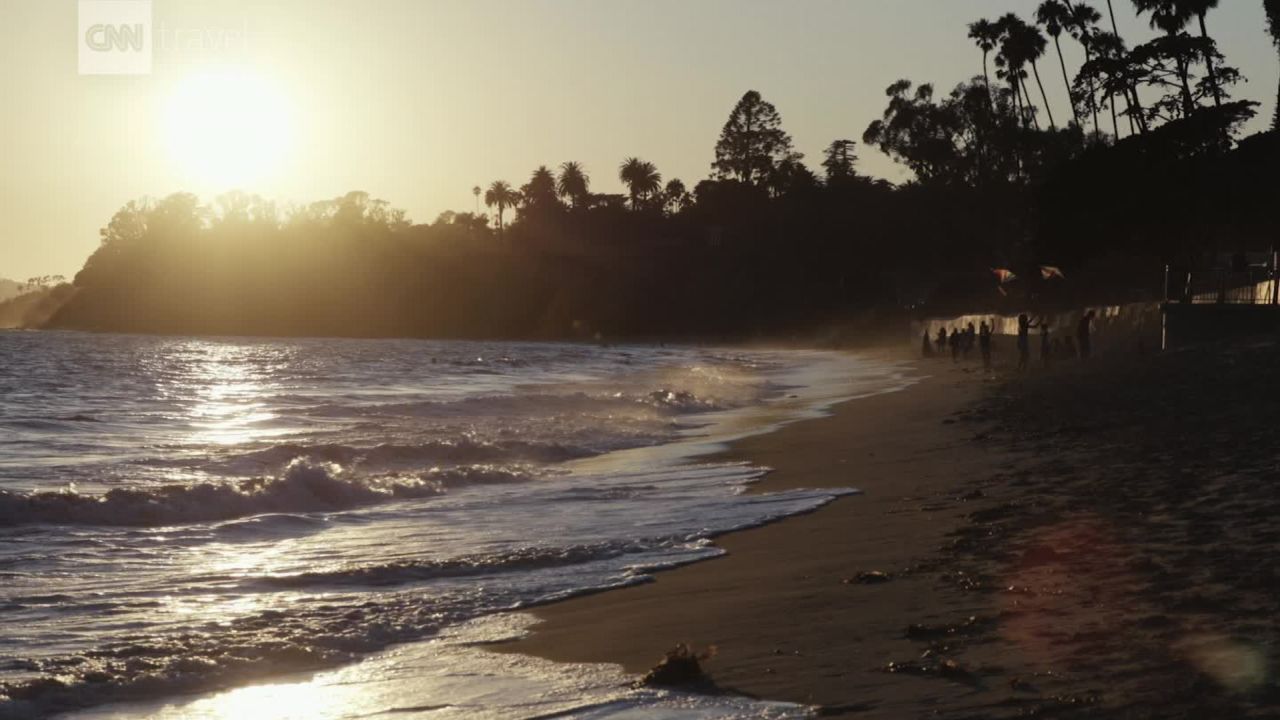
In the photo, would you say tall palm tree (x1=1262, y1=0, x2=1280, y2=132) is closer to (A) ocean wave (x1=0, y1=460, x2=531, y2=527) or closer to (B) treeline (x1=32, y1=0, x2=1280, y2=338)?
(B) treeline (x1=32, y1=0, x2=1280, y2=338)

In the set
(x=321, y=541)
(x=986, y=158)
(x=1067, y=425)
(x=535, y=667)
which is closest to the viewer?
(x=535, y=667)

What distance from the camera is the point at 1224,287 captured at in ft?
108

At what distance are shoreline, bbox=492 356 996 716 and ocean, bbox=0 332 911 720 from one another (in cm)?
34

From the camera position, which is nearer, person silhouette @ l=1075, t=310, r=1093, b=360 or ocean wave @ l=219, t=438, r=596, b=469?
ocean wave @ l=219, t=438, r=596, b=469

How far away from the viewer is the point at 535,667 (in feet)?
25.9

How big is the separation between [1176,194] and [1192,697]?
49.9 metres

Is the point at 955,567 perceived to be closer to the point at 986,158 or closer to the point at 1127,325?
the point at 1127,325

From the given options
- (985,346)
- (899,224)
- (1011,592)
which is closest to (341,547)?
(1011,592)

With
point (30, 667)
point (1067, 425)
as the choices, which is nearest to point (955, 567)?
point (30, 667)

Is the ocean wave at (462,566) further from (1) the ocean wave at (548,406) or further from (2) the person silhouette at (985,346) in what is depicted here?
(2) the person silhouette at (985,346)

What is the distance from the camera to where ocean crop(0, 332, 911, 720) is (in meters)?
7.59

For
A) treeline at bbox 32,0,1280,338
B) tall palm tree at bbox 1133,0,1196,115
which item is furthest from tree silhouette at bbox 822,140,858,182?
tall palm tree at bbox 1133,0,1196,115

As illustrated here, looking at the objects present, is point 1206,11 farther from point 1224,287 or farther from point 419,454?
point 419,454

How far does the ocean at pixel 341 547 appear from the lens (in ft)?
24.9
